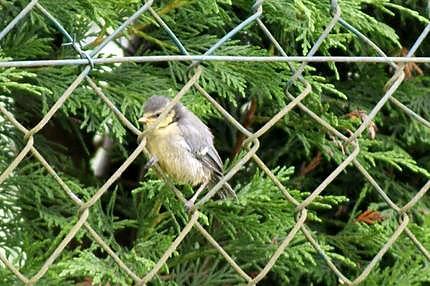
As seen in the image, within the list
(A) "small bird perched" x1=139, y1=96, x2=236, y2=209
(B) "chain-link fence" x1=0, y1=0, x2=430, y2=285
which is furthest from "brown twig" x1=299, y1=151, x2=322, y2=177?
(B) "chain-link fence" x1=0, y1=0, x2=430, y2=285

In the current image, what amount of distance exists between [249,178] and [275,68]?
48 centimetres

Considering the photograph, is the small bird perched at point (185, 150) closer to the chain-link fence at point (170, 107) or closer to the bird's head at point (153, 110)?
the bird's head at point (153, 110)

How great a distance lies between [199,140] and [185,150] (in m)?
0.05

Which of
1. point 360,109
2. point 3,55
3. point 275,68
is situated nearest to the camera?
point 3,55

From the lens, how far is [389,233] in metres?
2.83

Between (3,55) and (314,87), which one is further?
(314,87)

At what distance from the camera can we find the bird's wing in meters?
2.42

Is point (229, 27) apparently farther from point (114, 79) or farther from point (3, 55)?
point (3, 55)

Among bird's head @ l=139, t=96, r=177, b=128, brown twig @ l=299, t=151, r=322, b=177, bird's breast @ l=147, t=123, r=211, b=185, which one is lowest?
brown twig @ l=299, t=151, r=322, b=177

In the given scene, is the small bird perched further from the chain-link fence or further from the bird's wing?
the chain-link fence

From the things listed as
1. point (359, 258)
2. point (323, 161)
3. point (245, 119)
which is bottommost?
point (359, 258)

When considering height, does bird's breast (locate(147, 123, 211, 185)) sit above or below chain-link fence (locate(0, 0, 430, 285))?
below

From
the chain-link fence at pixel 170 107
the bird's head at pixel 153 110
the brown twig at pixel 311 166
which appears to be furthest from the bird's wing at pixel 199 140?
the brown twig at pixel 311 166

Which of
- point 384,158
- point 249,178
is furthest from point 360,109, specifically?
point 249,178
